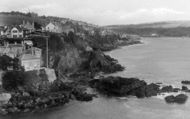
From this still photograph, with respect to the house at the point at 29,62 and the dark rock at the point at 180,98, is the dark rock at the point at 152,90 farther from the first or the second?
the house at the point at 29,62

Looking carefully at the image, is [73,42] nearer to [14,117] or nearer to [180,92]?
[180,92]

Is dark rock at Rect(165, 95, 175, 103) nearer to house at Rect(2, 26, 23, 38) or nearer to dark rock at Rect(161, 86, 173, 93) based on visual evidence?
dark rock at Rect(161, 86, 173, 93)

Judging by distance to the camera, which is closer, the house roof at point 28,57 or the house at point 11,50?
the house roof at point 28,57

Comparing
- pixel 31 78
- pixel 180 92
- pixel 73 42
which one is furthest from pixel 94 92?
pixel 73 42

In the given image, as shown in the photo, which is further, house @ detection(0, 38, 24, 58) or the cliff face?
the cliff face

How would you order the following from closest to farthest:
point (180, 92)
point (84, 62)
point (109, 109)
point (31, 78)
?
point (109, 109), point (31, 78), point (180, 92), point (84, 62)

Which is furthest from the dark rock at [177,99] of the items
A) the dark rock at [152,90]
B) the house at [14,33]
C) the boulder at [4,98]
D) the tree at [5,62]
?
the house at [14,33]

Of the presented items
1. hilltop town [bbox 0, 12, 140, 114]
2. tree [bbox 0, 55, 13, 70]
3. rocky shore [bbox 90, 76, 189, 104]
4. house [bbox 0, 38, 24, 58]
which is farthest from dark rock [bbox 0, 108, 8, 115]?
rocky shore [bbox 90, 76, 189, 104]

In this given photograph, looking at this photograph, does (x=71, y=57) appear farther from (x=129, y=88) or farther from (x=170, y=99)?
(x=170, y=99)

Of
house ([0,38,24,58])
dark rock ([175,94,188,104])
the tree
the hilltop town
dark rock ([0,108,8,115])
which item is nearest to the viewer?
dark rock ([0,108,8,115])
